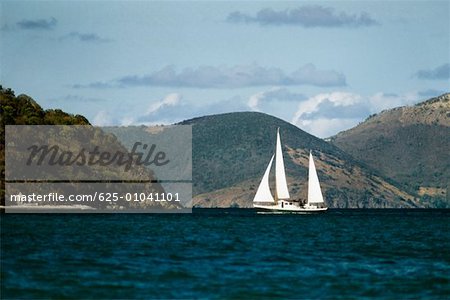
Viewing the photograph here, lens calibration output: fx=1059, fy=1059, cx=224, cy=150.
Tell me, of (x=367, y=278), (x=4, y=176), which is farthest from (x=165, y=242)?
(x=4, y=176)

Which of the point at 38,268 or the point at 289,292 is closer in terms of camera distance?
the point at 289,292

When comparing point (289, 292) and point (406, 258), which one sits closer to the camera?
point (289, 292)

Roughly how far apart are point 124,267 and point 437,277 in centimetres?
2015

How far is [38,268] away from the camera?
221 ft

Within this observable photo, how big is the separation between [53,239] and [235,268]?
1317 inches

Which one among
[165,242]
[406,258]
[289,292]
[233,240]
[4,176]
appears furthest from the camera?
[4,176]

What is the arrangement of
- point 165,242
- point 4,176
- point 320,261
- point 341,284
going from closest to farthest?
point 341,284 → point 320,261 → point 165,242 → point 4,176

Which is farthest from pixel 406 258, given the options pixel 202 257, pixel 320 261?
pixel 202 257

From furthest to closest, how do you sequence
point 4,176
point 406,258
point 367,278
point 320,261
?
point 4,176 < point 406,258 < point 320,261 < point 367,278

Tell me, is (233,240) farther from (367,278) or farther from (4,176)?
(4,176)

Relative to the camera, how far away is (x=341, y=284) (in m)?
61.4

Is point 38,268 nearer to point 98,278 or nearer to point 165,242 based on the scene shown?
point 98,278

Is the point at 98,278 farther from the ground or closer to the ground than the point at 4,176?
closer to the ground

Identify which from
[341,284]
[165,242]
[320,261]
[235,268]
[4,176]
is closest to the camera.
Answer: [341,284]
